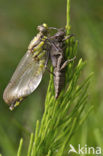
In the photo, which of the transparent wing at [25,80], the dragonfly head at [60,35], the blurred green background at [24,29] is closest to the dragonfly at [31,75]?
the transparent wing at [25,80]

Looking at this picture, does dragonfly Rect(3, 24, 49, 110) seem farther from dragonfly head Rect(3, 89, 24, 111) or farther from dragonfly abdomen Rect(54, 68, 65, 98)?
dragonfly abdomen Rect(54, 68, 65, 98)

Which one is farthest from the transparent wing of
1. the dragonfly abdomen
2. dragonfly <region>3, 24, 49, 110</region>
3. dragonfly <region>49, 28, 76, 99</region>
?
the dragonfly abdomen

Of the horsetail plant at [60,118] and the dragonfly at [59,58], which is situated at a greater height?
the dragonfly at [59,58]

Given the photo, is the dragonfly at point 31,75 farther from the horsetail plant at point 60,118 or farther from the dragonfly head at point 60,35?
the horsetail plant at point 60,118

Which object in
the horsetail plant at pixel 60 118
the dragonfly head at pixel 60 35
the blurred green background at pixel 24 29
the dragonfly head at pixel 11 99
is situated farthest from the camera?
the blurred green background at pixel 24 29

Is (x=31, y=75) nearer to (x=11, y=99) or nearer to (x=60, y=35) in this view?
(x=11, y=99)

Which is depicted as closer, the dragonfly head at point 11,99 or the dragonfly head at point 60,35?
the dragonfly head at point 60,35

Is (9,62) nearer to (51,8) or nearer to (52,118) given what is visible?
(51,8)

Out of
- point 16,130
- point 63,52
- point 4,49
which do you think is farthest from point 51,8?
point 63,52
